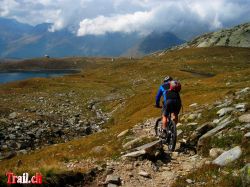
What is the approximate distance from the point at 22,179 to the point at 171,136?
7.63 meters

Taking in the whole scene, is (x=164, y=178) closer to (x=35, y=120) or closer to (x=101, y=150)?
(x=101, y=150)

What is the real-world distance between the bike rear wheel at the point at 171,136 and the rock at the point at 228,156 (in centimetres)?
315

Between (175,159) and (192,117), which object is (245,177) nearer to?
(175,159)

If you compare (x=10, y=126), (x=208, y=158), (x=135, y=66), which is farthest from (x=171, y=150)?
(x=135, y=66)

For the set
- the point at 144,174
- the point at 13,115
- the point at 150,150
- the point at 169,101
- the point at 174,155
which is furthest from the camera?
the point at 13,115

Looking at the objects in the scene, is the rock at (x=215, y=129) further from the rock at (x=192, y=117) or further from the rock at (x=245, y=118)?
the rock at (x=192, y=117)

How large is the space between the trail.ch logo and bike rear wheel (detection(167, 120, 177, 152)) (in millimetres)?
6741

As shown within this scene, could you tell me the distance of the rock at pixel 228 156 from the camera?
1440 cm

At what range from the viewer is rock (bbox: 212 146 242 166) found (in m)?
14.4

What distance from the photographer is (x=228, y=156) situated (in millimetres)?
14797

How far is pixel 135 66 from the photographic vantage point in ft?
495

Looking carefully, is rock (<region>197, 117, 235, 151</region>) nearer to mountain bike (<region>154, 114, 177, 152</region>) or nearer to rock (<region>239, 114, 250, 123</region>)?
rock (<region>239, 114, 250, 123</region>)

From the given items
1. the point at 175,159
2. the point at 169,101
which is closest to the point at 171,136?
the point at 175,159

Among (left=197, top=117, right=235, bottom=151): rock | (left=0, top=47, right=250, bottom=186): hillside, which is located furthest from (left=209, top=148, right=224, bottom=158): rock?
(left=197, top=117, right=235, bottom=151): rock
